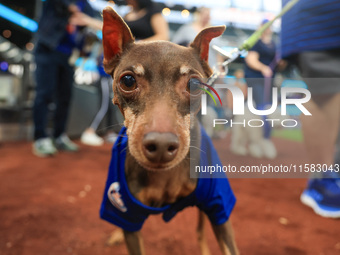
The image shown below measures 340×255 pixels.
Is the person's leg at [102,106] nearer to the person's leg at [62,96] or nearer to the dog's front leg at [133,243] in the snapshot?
the person's leg at [62,96]

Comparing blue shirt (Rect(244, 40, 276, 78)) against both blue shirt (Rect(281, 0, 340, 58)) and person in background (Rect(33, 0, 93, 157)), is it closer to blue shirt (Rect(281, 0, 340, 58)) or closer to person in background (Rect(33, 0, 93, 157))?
blue shirt (Rect(281, 0, 340, 58))

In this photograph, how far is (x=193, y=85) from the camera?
0.83 m

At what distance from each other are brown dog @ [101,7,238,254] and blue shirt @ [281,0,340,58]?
1016 mm

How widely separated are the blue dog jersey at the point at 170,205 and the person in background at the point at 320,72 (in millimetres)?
809

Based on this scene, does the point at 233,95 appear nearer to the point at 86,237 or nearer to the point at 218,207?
the point at 218,207

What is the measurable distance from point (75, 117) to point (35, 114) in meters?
2.16

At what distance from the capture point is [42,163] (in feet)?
9.34

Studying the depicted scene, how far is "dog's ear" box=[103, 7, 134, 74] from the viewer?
0.82 meters

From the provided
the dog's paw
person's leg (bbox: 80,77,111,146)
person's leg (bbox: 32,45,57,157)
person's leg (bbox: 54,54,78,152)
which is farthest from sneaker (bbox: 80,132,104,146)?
the dog's paw

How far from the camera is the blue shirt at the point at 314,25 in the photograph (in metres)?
1.49

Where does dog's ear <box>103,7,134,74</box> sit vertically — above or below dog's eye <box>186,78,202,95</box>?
above

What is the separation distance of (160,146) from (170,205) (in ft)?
1.31

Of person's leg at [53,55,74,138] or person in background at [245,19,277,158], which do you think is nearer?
person's leg at [53,55,74,138]

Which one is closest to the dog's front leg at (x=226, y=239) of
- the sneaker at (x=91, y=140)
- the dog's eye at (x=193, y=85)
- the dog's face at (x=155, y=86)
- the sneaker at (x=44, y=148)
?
the dog's face at (x=155, y=86)
